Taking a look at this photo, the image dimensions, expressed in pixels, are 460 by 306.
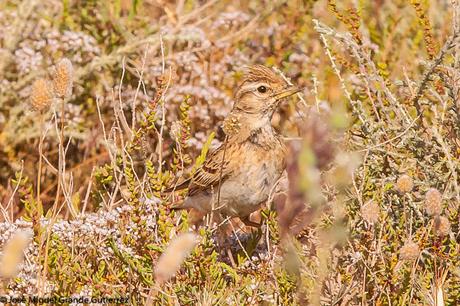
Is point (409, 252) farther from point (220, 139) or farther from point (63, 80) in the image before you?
point (220, 139)

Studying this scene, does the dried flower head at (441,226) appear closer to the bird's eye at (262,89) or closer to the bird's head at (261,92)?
the bird's head at (261,92)

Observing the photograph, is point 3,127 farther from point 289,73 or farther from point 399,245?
point 399,245

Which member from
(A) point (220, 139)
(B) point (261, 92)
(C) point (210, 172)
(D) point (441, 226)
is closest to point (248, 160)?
(C) point (210, 172)

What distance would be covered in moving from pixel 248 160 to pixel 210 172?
239 millimetres

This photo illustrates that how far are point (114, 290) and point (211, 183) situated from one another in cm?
144

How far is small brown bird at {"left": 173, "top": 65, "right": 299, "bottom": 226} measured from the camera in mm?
5352

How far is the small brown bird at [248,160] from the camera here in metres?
5.35

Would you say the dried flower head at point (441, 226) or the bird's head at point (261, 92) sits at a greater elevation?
the dried flower head at point (441, 226)

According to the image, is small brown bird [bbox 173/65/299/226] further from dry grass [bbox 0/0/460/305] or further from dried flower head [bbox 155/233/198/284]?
dried flower head [bbox 155/233/198/284]

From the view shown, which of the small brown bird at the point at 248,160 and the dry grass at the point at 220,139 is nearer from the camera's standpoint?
the dry grass at the point at 220,139

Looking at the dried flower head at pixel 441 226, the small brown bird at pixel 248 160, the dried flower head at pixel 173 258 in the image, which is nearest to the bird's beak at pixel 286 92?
the small brown bird at pixel 248 160

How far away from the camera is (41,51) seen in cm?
684

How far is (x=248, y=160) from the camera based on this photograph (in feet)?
17.7

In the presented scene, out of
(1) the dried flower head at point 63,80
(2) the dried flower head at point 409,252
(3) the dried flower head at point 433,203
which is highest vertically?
(1) the dried flower head at point 63,80
